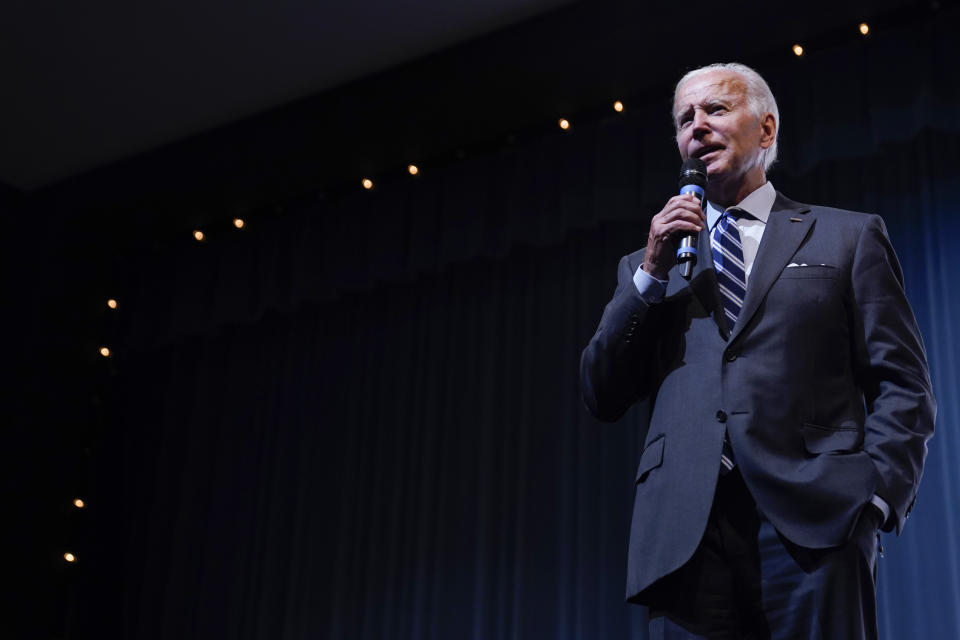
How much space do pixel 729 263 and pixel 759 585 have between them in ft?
1.77

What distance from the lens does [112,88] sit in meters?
4.50

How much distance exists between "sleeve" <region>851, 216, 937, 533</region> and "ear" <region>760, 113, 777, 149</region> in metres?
0.28

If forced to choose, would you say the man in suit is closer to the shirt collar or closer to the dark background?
the shirt collar

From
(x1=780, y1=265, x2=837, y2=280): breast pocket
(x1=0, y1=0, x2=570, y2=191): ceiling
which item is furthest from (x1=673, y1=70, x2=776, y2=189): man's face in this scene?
(x1=0, y1=0, x2=570, y2=191): ceiling

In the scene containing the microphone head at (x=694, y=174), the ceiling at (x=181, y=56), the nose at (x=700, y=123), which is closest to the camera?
the microphone head at (x=694, y=174)

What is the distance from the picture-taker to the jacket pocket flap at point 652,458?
1729 mm

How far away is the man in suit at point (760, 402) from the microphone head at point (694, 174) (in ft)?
0.15

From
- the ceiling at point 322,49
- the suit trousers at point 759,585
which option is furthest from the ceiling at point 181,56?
the suit trousers at point 759,585

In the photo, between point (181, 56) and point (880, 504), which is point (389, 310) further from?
point (880, 504)

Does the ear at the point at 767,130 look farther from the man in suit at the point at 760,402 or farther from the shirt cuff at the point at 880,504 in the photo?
the shirt cuff at the point at 880,504

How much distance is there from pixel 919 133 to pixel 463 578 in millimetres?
2131

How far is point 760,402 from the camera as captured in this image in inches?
65.3

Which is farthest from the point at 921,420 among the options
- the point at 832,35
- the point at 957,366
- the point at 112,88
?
the point at 112,88

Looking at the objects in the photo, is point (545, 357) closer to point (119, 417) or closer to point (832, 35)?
point (832, 35)
